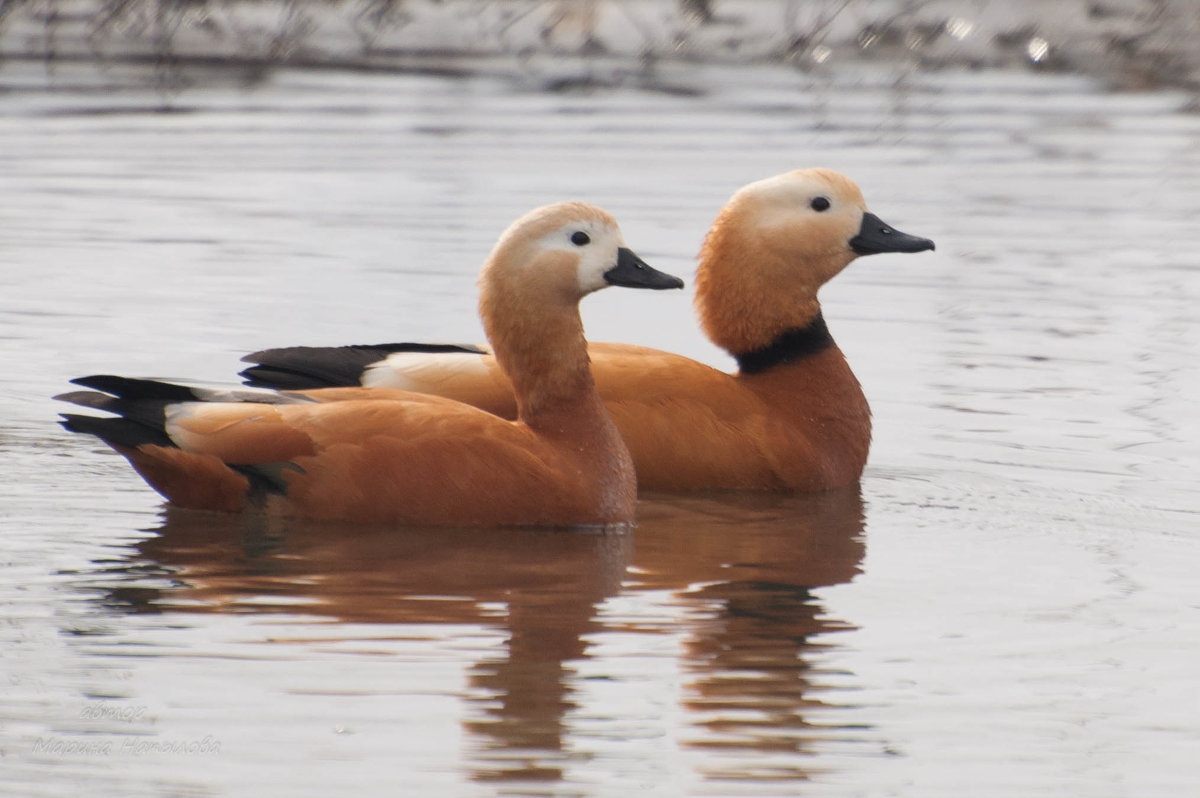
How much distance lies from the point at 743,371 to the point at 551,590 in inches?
93.1

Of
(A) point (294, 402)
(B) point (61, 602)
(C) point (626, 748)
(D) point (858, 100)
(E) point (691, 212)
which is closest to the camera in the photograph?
(C) point (626, 748)

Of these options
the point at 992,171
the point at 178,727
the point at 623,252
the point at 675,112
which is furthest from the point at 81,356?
the point at 675,112

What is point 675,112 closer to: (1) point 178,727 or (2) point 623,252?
(2) point 623,252

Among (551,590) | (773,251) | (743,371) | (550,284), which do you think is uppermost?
(773,251)

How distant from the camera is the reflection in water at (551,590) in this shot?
562 cm

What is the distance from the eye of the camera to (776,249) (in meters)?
8.92

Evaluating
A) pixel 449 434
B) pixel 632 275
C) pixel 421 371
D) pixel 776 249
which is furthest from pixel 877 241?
pixel 449 434

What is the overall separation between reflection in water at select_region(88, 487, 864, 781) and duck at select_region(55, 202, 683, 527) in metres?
0.11

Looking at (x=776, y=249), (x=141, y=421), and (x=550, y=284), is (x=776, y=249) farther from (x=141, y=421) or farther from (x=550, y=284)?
(x=141, y=421)

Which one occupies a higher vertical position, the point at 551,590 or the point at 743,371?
the point at 743,371

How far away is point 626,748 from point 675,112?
14758mm

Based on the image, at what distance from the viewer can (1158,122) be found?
64.2 ft

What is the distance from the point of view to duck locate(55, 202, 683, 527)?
24.5ft

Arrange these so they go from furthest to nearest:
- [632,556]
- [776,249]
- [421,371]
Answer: [776,249] → [421,371] → [632,556]
